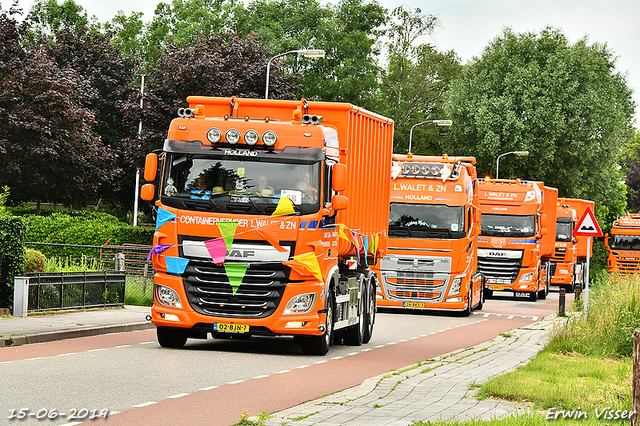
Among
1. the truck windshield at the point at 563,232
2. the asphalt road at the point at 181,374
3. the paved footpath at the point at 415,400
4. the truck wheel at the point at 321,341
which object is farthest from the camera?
the truck windshield at the point at 563,232

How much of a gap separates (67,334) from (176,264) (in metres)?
3.34

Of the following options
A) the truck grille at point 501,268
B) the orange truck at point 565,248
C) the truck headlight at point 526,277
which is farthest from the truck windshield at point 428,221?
the orange truck at point 565,248

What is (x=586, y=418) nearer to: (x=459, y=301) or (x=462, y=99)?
(x=459, y=301)

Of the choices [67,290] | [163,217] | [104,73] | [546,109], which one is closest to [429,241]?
[67,290]

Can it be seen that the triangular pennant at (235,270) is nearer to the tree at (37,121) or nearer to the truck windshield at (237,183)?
the truck windshield at (237,183)

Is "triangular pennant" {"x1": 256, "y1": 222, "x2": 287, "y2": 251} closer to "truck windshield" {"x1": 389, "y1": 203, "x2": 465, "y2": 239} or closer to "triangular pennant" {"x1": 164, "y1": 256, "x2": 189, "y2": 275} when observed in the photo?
"triangular pennant" {"x1": 164, "y1": 256, "x2": 189, "y2": 275}

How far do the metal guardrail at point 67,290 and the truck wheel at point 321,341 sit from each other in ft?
20.3

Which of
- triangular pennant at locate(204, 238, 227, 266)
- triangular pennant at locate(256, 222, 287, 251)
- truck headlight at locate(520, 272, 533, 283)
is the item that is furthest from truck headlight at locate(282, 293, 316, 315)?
truck headlight at locate(520, 272, 533, 283)

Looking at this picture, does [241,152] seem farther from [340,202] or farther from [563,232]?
[563,232]

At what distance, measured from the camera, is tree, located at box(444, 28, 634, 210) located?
56.3 metres

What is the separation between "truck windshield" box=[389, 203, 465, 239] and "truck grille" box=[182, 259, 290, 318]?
11682mm

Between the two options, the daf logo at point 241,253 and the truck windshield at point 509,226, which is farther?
the truck windshield at point 509,226

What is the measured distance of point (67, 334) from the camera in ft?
53.6

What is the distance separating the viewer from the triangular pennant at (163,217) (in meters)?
14.1
